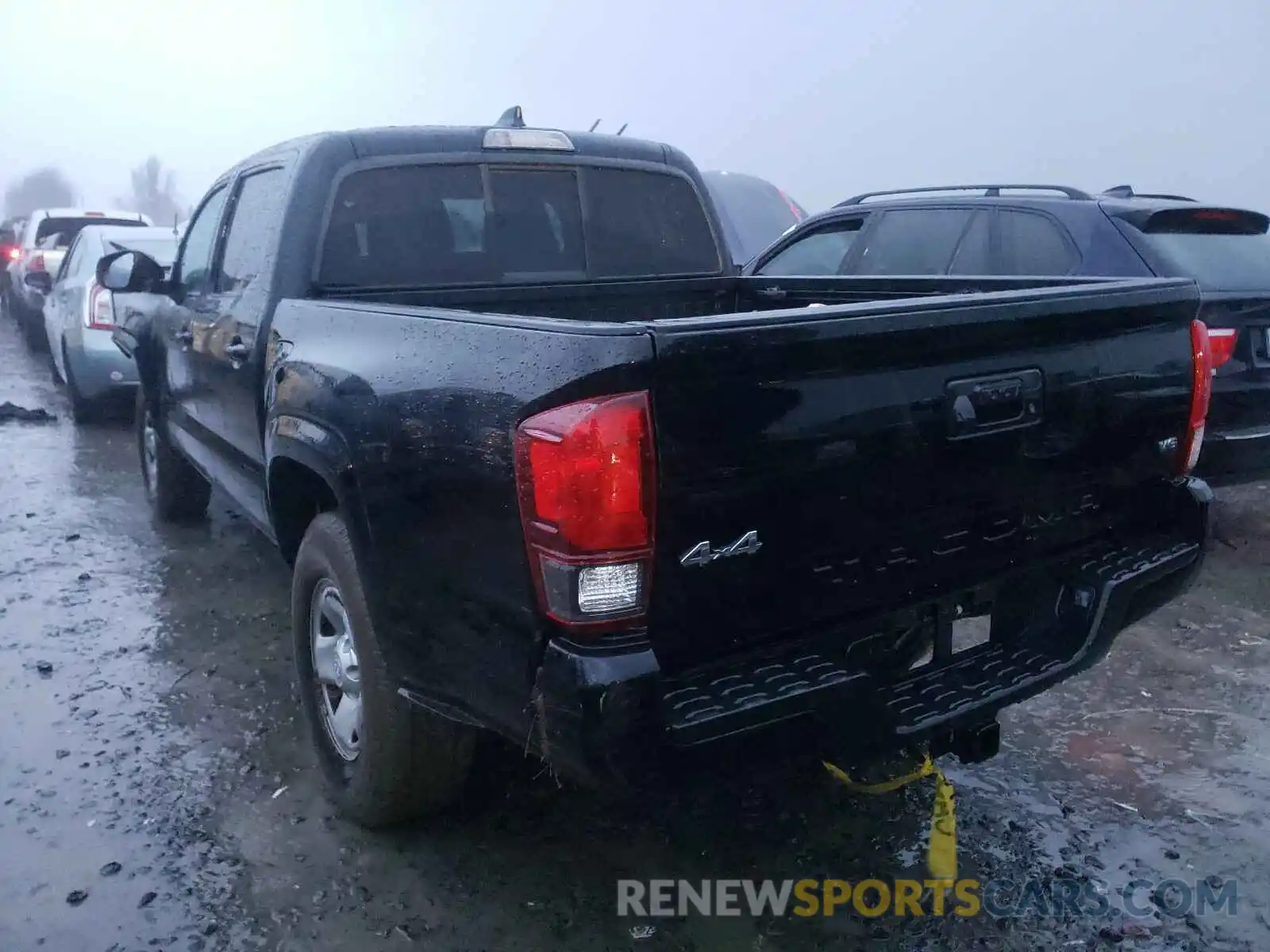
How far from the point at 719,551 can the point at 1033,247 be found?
414 centimetres

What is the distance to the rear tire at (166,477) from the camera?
19.6ft

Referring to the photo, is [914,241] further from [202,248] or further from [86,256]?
Result: [86,256]

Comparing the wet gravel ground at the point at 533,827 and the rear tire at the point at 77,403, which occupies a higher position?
the wet gravel ground at the point at 533,827

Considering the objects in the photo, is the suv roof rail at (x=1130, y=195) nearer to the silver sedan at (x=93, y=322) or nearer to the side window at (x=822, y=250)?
the side window at (x=822, y=250)

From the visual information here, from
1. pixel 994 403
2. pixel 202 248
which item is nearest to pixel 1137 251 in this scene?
pixel 994 403

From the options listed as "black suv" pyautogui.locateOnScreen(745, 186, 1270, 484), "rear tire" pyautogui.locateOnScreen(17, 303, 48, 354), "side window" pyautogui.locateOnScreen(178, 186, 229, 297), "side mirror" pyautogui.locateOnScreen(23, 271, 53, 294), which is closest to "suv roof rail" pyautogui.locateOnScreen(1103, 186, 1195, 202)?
"black suv" pyautogui.locateOnScreen(745, 186, 1270, 484)

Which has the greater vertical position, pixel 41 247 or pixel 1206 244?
pixel 1206 244

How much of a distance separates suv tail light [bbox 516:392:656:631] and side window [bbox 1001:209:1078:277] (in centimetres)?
407

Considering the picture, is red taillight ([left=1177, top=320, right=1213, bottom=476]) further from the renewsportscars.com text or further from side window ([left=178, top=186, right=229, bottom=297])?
side window ([left=178, top=186, right=229, bottom=297])

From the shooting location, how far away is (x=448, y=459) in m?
2.39

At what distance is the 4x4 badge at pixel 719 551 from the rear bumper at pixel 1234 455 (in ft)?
12.1

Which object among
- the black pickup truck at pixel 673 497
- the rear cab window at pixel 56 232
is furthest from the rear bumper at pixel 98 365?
the rear cab window at pixel 56 232

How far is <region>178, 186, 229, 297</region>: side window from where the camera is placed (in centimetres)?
471

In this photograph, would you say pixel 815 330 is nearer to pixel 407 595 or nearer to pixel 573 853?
pixel 407 595
